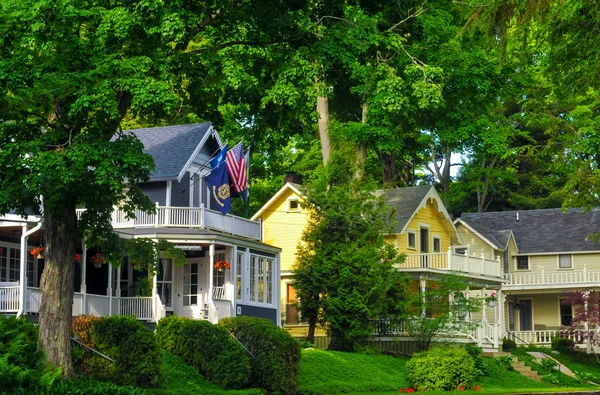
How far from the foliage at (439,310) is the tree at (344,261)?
0.75 metres

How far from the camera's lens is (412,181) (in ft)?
218

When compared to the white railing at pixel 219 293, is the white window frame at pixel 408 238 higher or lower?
higher

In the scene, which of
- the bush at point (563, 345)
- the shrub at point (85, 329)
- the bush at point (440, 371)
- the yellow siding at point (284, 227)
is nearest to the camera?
the shrub at point (85, 329)

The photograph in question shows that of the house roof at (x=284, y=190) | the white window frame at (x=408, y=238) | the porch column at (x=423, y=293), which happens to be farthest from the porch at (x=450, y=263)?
the house roof at (x=284, y=190)

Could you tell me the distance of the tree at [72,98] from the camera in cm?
1762

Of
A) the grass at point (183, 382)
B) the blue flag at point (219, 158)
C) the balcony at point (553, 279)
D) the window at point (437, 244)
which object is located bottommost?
the grass at point (183, 382)

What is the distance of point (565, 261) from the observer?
53.5 m

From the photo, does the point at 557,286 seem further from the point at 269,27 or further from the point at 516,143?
the point at 269,27

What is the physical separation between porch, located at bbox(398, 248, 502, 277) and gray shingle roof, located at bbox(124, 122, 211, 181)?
1052 cm

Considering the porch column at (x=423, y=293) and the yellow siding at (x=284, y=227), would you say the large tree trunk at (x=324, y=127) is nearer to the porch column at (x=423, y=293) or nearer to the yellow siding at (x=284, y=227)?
the yellow siding at (x=284, y=227)

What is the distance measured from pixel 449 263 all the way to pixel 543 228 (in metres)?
15.1

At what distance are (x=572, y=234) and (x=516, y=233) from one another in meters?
3.16

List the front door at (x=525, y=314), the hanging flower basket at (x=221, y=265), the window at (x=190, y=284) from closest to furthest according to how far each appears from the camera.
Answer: the hanging flower basket at (x=221, y=265) < the window at (x=190, y=284) < the front door at (x=525, y=314)

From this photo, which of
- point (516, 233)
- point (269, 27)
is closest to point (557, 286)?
point (516, 233)
